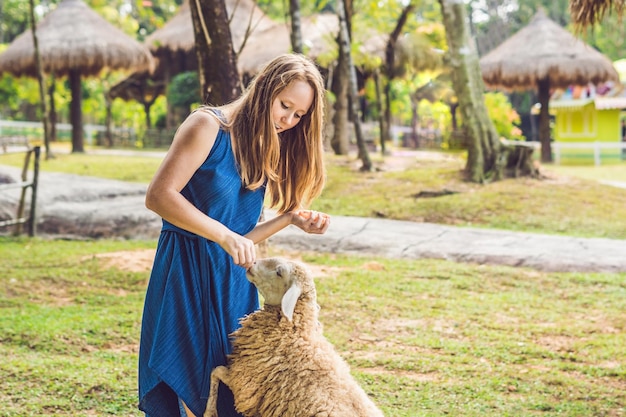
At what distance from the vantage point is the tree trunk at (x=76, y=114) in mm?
18819

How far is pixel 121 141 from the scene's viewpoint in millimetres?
24781

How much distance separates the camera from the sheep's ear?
→ 2.39 metres

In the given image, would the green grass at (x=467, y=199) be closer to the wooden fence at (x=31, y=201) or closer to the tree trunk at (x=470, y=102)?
the tree trunk at (x=470, y=102)

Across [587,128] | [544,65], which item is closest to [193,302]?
[544,65]

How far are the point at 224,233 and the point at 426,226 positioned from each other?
809cm

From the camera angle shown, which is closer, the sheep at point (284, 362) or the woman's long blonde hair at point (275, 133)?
the sheep at point (284, 362)

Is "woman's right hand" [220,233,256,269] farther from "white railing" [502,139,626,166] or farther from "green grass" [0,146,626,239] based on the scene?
"white railing" [502,139,626,166]

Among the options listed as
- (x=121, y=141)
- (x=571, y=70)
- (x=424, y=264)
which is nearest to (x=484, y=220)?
(x=424, y=264)

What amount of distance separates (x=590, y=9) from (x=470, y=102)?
6.75m

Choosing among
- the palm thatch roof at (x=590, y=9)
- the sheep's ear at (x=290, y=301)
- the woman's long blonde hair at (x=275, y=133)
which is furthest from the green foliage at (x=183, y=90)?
the sheep's ear at (x=290, y=301)

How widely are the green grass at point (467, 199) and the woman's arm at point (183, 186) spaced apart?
28.4 feet

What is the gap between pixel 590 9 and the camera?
6121 mm

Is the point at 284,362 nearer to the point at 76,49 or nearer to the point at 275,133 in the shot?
the point at 275,133

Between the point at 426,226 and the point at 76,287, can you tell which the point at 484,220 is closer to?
the point at 426,226
